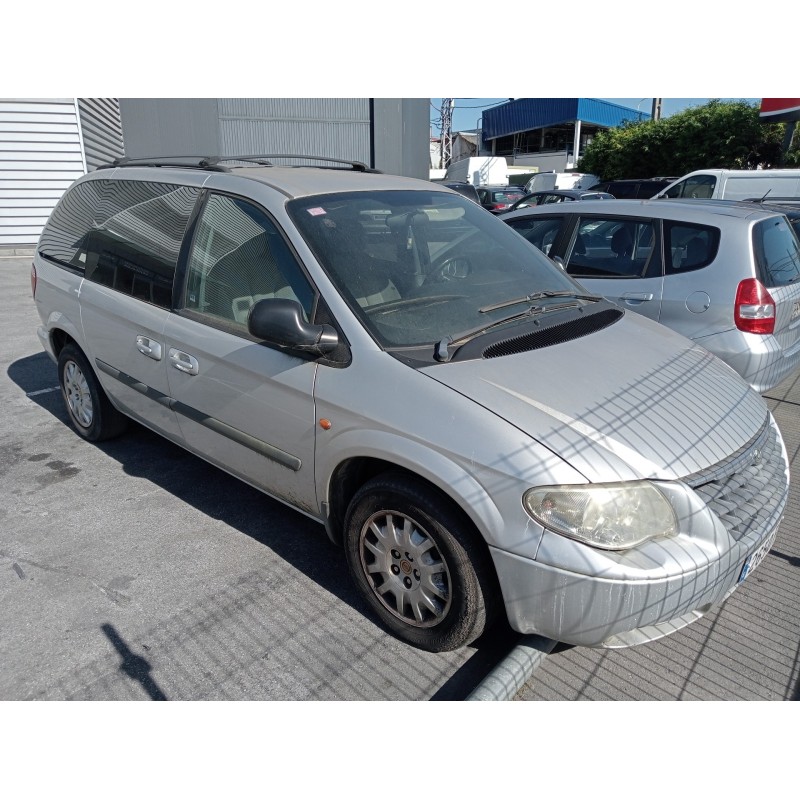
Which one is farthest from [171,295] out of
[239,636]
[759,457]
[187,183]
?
[759,457]

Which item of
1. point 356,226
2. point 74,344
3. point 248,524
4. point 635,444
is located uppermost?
point 356,226

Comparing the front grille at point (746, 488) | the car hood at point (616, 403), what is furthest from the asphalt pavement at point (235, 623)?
the car hood at point (616, 403)

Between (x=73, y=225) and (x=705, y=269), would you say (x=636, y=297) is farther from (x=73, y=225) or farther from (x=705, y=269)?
(x=73, y=225)

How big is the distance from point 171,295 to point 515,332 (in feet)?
6.07

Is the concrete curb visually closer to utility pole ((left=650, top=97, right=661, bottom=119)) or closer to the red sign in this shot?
the red sign

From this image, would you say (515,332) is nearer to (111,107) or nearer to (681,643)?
(681,643)

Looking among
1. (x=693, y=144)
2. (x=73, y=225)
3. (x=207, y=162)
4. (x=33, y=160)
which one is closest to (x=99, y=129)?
(x=33, y=160)

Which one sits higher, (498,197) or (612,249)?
(612,249)

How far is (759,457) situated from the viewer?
9.57ft

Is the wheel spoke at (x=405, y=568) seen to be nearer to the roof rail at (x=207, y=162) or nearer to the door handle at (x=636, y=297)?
the roof rail at (x=207, y=162)

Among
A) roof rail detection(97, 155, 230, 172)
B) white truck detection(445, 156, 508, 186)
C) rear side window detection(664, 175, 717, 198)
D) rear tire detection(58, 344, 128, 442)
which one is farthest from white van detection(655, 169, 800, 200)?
white truck detection(445, 156, 508, 186)

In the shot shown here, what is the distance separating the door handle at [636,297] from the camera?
202 inches

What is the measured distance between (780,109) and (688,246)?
841 inches

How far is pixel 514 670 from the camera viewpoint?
2.58 metres
